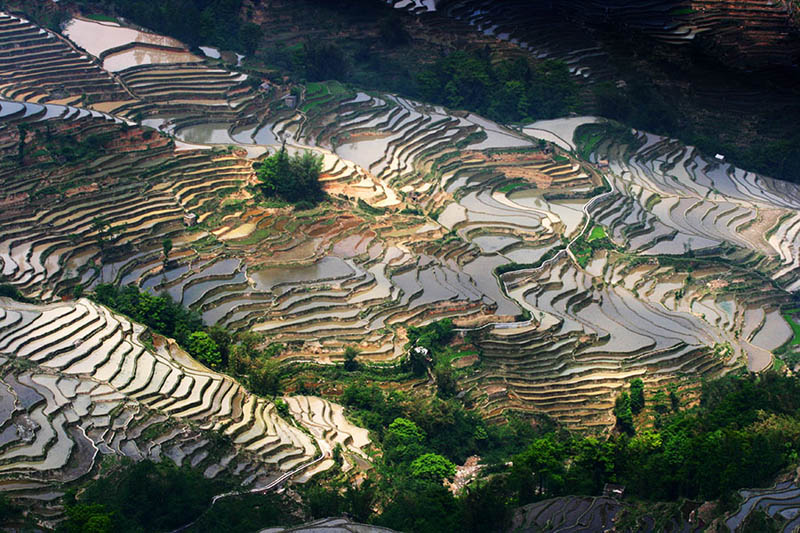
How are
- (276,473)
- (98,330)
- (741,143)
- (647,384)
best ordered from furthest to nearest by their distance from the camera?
(741,143), (647,384), (98,330), (276,473)

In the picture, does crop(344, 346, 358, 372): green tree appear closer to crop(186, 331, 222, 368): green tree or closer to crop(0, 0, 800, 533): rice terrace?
crop(0, 0, 800, 533): rice terrace

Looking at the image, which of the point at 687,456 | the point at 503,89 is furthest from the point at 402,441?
the point at 503,89

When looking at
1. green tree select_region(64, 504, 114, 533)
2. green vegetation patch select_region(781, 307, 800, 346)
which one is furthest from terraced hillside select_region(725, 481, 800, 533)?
green vegetation patch select_region(781, 307, 800, 346)

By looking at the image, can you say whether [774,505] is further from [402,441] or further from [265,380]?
[265,380]

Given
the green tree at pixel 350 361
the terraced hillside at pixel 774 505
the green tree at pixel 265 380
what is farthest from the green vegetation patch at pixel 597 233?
the terraced hillside at pixel 774 505

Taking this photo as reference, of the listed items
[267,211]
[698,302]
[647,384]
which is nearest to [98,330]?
[267,211]

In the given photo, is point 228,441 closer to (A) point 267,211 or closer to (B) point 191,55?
(A) point 267,211

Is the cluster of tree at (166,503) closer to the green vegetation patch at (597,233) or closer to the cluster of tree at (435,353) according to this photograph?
the cluster of tree at (435,353)
